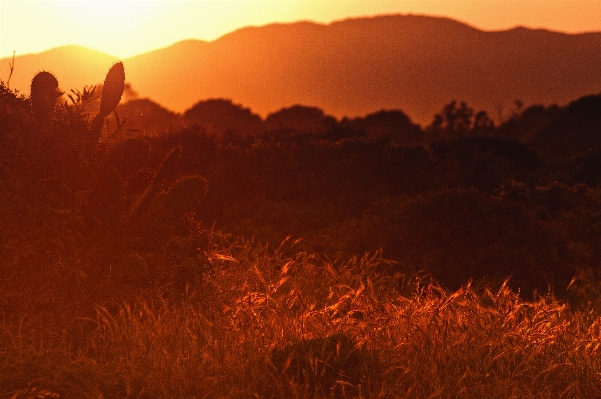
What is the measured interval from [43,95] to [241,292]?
3.07m

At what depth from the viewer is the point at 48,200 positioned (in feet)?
30.3

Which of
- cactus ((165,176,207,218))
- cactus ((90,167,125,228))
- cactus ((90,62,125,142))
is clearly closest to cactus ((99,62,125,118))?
cactus ((90,62,125,142))

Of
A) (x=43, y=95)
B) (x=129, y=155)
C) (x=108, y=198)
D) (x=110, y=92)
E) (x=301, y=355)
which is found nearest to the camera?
(x=301, y=355)

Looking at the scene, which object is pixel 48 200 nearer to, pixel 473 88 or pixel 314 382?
pixel 314 382

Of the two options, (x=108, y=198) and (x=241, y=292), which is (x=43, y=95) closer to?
(x=108, y=198)

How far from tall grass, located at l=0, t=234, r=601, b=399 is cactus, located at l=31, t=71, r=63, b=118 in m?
2.29

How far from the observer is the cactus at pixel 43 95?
382 inches

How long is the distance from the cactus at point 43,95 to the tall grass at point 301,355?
2.29 meters

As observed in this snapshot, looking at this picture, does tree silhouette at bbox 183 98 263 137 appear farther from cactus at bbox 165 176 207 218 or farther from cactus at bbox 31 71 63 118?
cactus at bbox 165 176 207 218

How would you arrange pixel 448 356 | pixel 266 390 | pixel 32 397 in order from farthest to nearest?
1. pixel 448 356
2. pixel 266 390
3. pixel 32 397

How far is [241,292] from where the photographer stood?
32.2 feet

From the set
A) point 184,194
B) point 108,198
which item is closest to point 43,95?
point 108,198

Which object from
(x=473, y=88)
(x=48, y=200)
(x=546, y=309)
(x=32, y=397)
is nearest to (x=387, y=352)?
(x=546, y=309)

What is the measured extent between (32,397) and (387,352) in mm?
2988
